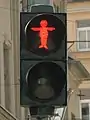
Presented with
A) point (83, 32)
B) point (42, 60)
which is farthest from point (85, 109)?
point (42, 60)

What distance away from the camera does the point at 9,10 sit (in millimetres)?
12641

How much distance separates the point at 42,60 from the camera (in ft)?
15.8

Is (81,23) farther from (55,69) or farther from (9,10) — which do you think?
(55,69)

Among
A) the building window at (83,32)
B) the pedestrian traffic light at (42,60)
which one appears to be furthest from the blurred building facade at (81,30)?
the pedestrian traffic light at (42,60)

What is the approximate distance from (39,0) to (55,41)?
0.54 meters

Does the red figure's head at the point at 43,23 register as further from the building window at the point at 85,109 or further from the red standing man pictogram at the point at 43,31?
the building window at the point at 85,109

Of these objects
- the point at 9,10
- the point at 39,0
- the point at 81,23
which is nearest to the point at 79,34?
the point at 81,23

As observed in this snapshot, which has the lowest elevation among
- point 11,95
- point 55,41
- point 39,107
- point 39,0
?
point 11,95

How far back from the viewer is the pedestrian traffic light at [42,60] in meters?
4.79

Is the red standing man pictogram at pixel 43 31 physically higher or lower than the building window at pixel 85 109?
higher

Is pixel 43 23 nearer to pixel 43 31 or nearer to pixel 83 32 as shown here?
pixel 43 31

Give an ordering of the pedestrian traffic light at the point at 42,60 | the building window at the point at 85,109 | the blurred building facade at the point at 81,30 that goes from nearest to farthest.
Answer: the pedestrian traffic light at the point at 42,60 → the building window at the point at 85,109 → the blurred building facade at the point at 81,30

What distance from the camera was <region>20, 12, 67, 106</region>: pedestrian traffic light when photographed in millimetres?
4793

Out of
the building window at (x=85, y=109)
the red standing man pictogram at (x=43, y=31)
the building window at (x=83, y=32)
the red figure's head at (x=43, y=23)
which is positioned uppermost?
the red figure's head at (x=43, y=23)
